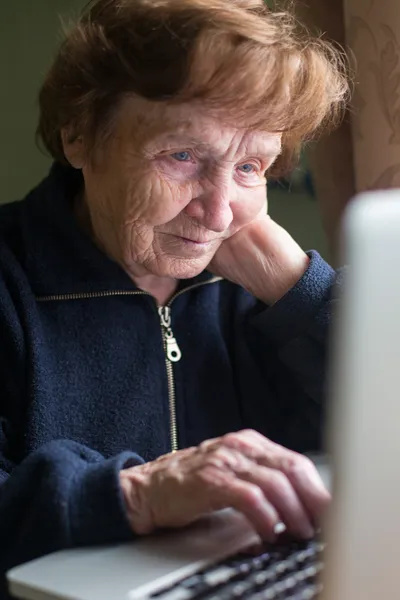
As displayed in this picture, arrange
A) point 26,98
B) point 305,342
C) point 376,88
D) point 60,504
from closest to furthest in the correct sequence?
point 60,504 < point 305,342 < point 376,88 < point 26,98

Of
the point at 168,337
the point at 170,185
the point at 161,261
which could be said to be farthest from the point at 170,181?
the point at 168,337

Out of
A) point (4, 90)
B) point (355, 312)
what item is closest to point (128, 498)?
point (355, 312)

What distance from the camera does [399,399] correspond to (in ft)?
1.47

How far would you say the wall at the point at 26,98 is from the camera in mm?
1814

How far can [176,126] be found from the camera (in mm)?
1044

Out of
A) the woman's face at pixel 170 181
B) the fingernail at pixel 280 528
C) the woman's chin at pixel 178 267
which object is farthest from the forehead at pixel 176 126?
the fingernail at pixel 280 528

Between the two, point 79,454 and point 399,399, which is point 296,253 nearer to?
point 79,454

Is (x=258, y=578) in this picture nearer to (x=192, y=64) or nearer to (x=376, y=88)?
(x=192, y=64)

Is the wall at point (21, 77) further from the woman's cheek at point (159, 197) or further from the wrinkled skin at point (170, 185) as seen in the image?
the woman's cheek at point (159, 197)

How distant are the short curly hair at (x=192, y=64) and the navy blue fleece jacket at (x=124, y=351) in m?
0.16

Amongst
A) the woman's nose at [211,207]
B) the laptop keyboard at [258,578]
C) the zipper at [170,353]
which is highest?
the woman's nose at [211,207]

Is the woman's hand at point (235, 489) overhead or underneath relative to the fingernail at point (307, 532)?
overhead

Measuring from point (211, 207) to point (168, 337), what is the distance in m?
0.21

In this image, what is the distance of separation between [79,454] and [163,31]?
482 mm
